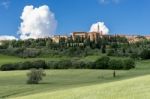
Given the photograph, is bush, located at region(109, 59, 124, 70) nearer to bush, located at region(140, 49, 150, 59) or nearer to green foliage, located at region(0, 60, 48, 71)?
green foliage, located at region(0, 60, 48, 71)

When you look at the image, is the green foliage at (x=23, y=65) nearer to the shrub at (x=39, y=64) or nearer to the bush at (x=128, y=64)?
the shrub at (x=39, y=64)

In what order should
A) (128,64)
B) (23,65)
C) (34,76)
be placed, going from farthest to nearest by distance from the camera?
(23,65)
(128,64)
(34,76)

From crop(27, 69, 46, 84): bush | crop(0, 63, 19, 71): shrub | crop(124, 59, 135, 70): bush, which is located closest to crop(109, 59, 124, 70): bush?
crop(124, 59, 135, 70): bush

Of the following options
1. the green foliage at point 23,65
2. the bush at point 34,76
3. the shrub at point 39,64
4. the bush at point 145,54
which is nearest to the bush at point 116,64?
the shrub at point 39,64

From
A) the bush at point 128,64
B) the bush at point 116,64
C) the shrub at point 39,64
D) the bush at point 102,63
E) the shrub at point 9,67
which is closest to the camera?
the bush at point 128,64

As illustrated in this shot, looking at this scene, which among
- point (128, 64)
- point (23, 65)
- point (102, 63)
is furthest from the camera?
point (23, 65)

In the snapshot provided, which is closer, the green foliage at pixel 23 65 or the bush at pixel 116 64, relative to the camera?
the bush at pixel 116 64

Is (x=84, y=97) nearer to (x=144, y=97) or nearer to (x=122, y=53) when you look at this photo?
(x=144, y=97)

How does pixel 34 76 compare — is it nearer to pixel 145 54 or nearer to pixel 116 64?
pixel 116 64

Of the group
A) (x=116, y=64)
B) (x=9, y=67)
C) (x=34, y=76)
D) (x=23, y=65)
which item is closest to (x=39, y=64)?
(x=23, y=65)

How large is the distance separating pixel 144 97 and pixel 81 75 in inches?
3308

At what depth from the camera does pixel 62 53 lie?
6762 inches

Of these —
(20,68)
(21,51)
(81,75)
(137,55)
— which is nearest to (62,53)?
(21,51)

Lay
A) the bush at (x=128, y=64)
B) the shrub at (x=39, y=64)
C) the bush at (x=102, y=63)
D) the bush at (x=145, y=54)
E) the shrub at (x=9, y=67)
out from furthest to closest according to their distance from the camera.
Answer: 1. the bush at (x=145, y=54)
2. the shrub at (x=39, y=64)
3. the bush at (x=102, y=63)
4. the shrub at (x=9, y=67)
5. the bush at (x=128, y=64)
